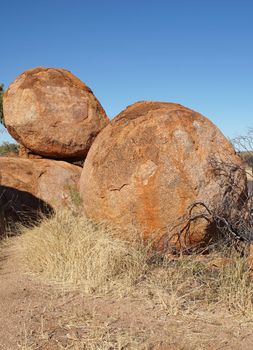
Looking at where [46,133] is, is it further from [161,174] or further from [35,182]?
[161,174]

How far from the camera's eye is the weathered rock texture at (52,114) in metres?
8.07

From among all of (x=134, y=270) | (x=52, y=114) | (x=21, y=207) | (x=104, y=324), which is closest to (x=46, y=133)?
(x=52, y=114)

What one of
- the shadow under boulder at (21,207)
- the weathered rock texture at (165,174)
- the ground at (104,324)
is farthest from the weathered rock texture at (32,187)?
the ground at (104,324)

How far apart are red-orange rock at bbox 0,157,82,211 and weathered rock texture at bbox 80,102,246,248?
1980 mm

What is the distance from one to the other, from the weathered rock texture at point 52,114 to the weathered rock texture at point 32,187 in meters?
0.40

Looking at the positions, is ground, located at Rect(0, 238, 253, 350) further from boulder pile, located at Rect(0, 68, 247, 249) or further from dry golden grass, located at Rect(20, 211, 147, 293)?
boulder pile, located at Rect(0, 68, 247, 249)

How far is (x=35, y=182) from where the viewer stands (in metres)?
8.06

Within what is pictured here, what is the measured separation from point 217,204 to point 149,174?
86 cm

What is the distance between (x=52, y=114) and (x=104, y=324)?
193 inches

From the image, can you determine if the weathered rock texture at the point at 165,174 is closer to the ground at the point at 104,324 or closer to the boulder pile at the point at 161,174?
the boulder pile at the point at 161,174

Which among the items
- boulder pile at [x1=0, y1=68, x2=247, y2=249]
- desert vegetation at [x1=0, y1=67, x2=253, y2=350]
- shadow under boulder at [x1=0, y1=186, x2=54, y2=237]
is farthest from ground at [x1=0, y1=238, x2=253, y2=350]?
shadow under boulder at [x1=0, y1=186, x2=54, y2=237]

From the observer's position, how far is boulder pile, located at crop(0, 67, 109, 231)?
7.90 metres

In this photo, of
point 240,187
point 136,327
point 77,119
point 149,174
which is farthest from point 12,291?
point 77,119

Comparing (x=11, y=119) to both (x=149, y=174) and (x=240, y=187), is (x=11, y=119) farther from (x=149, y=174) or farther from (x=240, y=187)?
(x=240, y=187)
